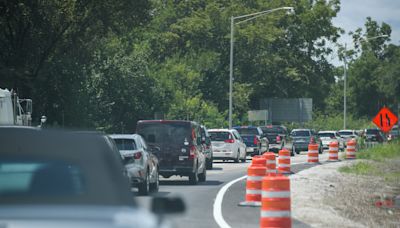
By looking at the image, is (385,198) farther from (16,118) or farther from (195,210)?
(16,118)

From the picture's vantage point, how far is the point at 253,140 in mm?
53031

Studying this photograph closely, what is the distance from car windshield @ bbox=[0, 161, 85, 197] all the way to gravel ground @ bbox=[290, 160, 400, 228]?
470 inches

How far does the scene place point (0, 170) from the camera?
22.5 ft

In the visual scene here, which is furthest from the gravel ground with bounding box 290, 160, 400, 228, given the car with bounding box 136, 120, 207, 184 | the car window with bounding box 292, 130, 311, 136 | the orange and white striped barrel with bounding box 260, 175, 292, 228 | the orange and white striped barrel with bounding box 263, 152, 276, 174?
the car window with bounding box 292, 130, 311, 136

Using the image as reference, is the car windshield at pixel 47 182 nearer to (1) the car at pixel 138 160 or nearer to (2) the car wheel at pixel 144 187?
(1) the car at pixel 138 160

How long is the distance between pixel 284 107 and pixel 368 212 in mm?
62703

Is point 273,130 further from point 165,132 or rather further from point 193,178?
point 165,132

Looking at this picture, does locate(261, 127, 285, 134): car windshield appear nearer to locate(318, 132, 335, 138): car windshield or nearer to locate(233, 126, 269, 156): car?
locate(233, 126, 269, 156): car

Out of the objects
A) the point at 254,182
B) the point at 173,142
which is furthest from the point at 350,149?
the point at 254,182

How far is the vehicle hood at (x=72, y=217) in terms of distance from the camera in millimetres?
5582

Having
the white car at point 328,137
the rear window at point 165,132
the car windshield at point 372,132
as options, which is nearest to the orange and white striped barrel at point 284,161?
the rear window at point 165,132

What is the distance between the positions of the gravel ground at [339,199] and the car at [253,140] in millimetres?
14715

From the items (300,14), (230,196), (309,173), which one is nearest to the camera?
(230,196)

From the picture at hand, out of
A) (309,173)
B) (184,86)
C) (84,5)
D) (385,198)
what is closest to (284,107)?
(184,86)
